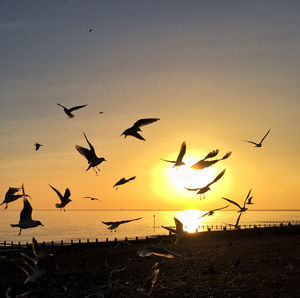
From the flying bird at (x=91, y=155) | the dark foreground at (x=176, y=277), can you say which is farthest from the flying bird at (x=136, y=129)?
the dark foreground at (x=176, y=277)

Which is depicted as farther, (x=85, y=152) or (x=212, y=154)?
(x=85, y=152)

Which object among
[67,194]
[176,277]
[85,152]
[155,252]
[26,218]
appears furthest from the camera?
[176,277]

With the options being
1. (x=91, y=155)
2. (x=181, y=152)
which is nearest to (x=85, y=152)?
(x=91, y=155)

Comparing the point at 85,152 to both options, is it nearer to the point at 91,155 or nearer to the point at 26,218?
the point at 91,155

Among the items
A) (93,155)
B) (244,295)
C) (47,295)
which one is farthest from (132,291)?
(93,155)

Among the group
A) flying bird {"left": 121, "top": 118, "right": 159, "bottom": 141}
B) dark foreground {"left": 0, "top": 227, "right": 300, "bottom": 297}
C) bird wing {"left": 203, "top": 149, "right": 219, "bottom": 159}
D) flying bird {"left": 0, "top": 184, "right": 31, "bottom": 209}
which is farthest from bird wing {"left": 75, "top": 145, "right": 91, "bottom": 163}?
dark foreground {"left": 0, "top": 227, "right": 300, "bottom": 297}

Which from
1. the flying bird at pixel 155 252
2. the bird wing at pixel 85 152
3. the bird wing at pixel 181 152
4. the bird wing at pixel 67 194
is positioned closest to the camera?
the flying bird at pixel 155 252

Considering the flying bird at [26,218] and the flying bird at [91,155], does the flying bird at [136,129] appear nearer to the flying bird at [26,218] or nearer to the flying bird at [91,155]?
the flying bird at [91,155]

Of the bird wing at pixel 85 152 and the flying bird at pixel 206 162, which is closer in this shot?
the flying bird at pixel 206 162

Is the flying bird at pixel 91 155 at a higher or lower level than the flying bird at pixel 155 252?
higher

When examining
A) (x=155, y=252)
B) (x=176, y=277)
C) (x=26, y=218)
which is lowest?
(x=176, y=277)

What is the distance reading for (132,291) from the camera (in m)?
24.4

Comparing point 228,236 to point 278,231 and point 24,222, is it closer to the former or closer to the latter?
point 278,231

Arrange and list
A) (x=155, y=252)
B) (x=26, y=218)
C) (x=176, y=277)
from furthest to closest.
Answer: (x=176, y=277), (x=26, y=218), (x=155, y=252)
